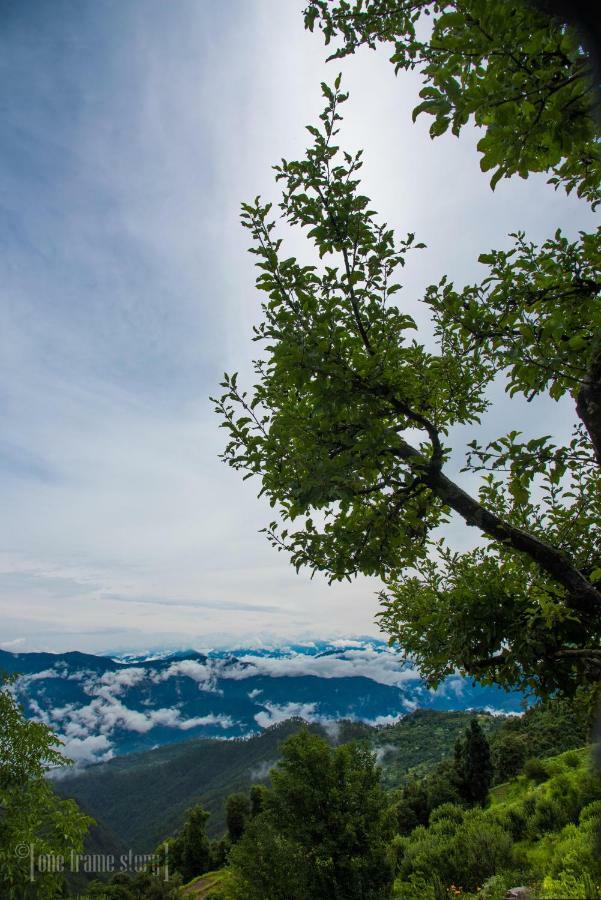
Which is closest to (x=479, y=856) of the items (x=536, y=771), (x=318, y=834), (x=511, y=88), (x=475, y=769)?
(x=318, y=834)

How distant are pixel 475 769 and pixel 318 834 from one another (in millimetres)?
37124

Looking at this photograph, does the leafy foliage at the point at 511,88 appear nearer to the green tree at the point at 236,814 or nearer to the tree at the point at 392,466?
the tree at the point at 392,466

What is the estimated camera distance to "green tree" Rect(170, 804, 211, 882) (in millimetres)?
74500

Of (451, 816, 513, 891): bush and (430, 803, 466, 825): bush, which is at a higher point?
(451, 816, 513, 891): bush

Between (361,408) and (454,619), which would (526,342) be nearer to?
(361,408)

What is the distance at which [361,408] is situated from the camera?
5.03 meters

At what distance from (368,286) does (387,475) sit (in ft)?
7.03

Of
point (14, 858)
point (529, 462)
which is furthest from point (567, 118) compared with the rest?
point (14, 858)

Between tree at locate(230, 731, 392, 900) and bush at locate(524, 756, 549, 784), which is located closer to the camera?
tree at locate(230, 731, 392, 900)

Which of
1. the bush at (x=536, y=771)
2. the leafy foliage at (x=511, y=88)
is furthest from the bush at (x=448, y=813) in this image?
the leafy foliage at (x=511, y=88)

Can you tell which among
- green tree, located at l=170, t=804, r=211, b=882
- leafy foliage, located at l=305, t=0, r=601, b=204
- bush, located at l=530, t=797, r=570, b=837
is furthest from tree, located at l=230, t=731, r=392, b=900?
green tree, located at l=170, t=804, r=211, b=882

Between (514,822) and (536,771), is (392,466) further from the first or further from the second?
(536,771)

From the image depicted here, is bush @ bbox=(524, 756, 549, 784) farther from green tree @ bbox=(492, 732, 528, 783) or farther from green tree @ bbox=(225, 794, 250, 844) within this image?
green tree @ bbox=(225, 794, 250, 844)

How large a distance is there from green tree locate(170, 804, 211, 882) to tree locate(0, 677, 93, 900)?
7645 cm
